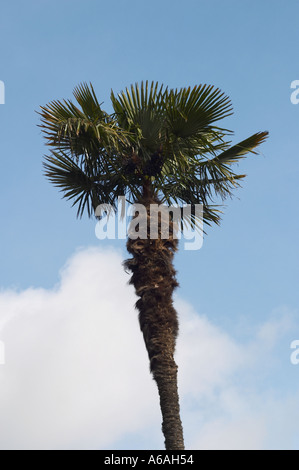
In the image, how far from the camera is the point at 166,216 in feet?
42.6

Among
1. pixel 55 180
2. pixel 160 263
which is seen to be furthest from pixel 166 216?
pixel 55 180

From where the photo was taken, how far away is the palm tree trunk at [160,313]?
11.3 meters

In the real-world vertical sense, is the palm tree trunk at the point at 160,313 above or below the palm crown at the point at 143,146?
below

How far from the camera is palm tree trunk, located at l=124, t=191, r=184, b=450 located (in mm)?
11305

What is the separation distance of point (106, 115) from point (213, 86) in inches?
96.2

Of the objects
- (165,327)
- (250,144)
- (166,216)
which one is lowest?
(165,327)

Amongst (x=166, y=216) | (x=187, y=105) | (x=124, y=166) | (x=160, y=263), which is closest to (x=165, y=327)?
(x=160, y=263)

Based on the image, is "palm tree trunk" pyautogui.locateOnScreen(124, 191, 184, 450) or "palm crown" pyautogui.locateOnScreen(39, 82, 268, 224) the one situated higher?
"palm crown" pyautogui.locateOnScreen(39, 82, 268, 224)

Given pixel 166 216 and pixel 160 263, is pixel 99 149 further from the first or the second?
pixel 160 263

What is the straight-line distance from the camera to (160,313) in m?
11.9
